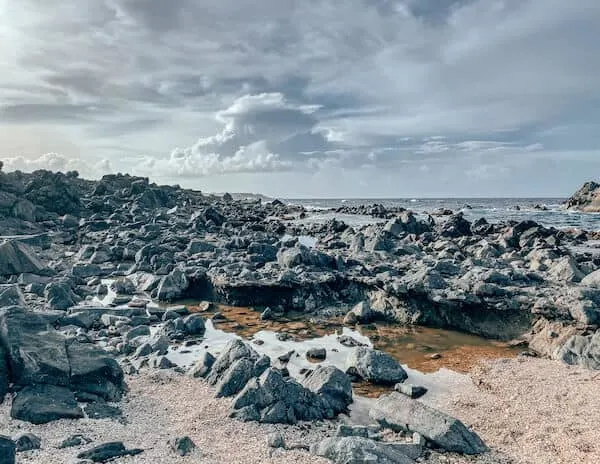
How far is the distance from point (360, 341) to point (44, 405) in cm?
1079

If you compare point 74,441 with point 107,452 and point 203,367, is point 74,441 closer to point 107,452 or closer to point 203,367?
point 107,452

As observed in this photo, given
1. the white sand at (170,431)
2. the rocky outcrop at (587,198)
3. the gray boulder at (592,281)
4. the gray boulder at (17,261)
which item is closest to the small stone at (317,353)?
the white sand at (170,431)

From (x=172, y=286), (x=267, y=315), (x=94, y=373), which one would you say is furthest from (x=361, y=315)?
(x=94, y=373)

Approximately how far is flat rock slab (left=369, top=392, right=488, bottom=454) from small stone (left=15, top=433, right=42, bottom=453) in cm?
706

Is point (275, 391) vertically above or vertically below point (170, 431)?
above

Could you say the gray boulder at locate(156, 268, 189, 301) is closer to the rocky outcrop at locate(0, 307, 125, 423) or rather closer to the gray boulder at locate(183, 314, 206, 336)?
the gray boulder at locate(183, 314, 206, 336)

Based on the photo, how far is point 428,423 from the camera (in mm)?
9969

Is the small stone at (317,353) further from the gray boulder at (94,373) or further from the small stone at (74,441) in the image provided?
the small stone at (74,441)

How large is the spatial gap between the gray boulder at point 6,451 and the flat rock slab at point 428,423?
23.9ft

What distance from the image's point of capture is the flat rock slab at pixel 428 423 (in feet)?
31.4

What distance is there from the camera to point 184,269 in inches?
973

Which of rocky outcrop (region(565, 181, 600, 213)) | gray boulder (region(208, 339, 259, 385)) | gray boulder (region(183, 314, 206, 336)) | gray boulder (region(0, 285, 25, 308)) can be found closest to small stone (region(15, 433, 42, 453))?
gray boulder (region(208, 339, 259, 385))

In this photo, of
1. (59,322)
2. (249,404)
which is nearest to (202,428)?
(249,404)

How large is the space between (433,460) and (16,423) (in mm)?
8534
